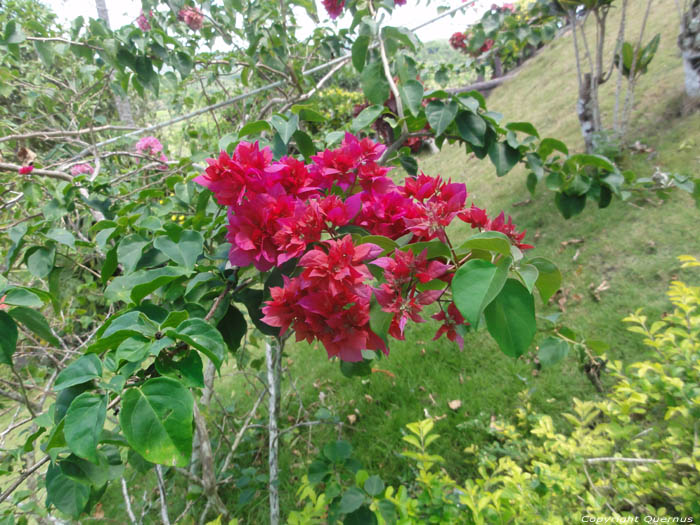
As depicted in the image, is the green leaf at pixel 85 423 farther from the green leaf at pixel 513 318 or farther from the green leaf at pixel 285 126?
the green leaf at pixel 285 126

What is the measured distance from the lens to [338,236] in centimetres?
60

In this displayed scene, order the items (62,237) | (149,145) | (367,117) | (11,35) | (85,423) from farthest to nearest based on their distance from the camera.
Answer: (149,145) < (11,35) < (367,117) < (62,237) < (85,423)

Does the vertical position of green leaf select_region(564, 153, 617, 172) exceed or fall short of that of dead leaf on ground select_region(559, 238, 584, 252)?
it exceeds it

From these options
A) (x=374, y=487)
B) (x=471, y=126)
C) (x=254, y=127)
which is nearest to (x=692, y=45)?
(x=471, y=126)

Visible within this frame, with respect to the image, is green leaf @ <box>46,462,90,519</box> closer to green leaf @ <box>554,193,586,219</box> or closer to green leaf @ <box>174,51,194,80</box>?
green leaf @ <box>174,51,194,80</box>

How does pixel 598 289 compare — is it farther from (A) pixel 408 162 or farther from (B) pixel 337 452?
(B) pixel 337 452

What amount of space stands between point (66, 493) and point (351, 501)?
0.71 meters

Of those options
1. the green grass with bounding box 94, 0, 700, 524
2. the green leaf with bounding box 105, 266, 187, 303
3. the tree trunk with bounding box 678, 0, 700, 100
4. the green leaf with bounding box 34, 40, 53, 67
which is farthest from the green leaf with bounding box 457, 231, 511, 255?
the tree trunk with bounding box 678, 0, 700, 100

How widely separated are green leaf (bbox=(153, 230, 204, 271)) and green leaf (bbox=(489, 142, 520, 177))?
94 centimetres

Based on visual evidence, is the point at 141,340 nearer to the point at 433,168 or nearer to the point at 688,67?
the point at 688,67

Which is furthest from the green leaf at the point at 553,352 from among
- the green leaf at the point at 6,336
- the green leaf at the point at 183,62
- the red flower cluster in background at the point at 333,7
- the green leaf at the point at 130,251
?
the red flower cluster in background at the point at 333,7

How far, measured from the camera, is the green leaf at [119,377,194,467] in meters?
0.41

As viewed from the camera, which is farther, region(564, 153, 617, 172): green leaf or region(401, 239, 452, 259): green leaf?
region(564, 153, 617, 172): green leaf

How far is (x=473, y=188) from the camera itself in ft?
12.9
